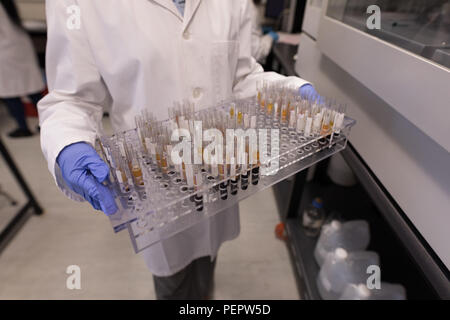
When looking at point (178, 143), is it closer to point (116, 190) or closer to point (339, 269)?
point (116, 190)

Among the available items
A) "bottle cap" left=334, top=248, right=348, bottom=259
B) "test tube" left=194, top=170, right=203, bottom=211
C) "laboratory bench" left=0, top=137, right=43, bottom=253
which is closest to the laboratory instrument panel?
"test tube" left=194, top=170, right=203, bottom=211

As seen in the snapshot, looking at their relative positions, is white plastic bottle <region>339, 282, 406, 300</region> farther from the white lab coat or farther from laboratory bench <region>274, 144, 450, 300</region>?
the white lab coat

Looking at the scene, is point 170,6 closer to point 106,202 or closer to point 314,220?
point 106,202

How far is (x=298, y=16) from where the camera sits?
2.05m

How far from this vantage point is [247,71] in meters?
0.94

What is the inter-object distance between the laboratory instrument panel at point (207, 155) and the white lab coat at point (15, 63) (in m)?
2.29

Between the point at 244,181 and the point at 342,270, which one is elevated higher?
the point at 244,181

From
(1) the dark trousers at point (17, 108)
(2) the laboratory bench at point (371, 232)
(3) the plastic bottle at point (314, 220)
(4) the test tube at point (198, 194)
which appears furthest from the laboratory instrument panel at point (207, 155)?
(1) the dark trousers at point (17, 108)

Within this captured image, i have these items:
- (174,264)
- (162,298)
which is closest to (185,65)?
(174,264)

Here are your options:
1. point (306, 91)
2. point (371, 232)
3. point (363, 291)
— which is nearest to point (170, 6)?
point (306, 91)

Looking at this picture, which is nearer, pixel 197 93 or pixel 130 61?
pixel 130 61

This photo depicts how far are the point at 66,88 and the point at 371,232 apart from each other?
150 centimetres

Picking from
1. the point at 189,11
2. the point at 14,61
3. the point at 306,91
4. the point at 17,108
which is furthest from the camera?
the point at 17,108

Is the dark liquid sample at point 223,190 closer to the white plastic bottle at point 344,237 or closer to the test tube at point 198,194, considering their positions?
the test tube at point 198,194
